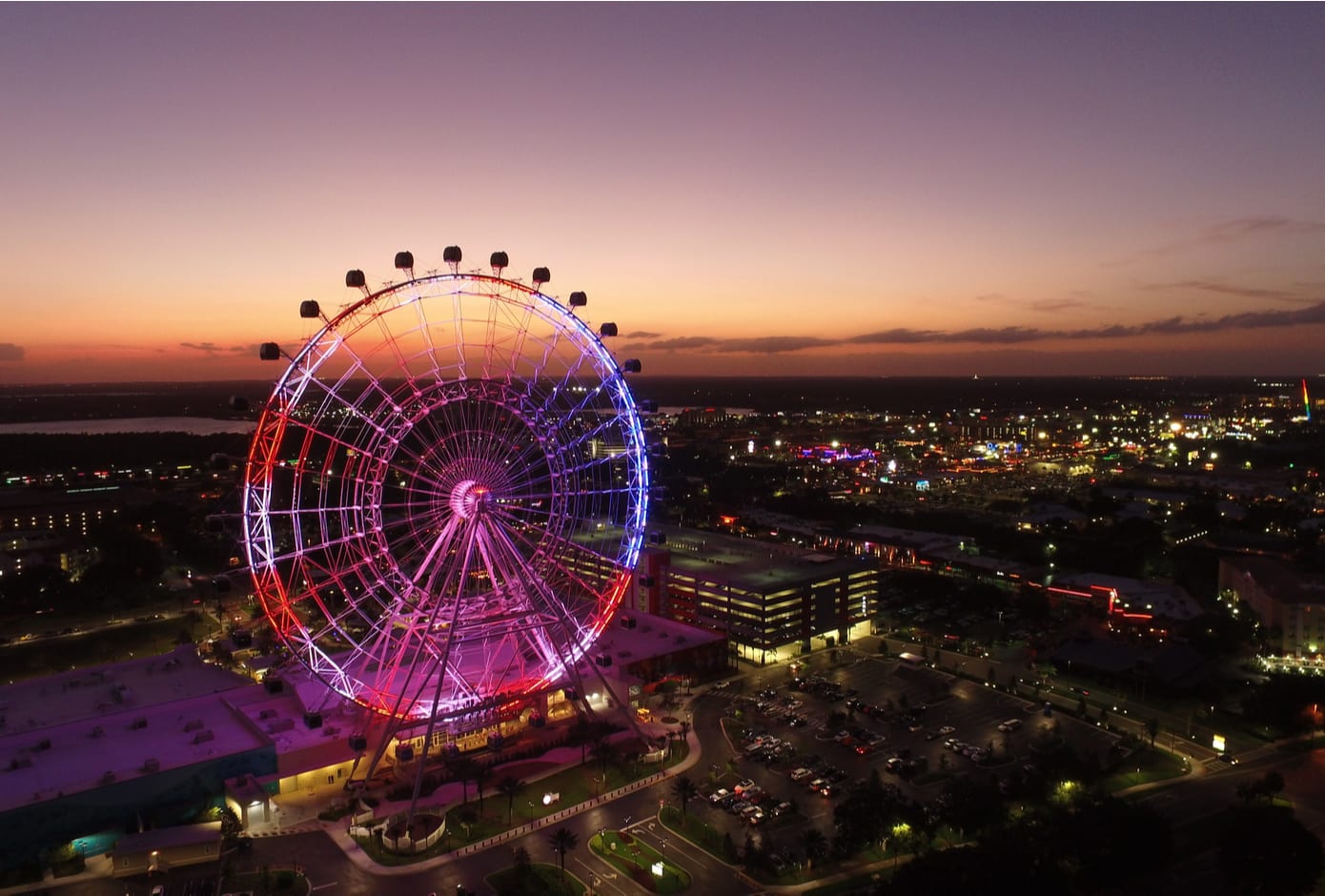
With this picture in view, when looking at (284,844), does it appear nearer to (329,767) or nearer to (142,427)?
(329,767)

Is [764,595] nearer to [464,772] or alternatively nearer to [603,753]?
[603,753]

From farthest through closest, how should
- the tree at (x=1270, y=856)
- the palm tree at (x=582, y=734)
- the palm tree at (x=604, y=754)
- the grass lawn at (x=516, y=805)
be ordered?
the palm tree at (x=582, y=734) < the palm tree at (x=604, y=754) < the grass lawn at (x=516, y=805) < the tree at (x=1270, y=856)

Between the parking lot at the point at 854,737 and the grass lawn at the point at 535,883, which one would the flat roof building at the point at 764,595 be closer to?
the parking lot at the point at 854,737

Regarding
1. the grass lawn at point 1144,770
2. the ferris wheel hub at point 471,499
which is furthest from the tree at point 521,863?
the grass lawn at point 1144,770

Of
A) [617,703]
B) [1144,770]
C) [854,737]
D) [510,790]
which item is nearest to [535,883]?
[510,790]

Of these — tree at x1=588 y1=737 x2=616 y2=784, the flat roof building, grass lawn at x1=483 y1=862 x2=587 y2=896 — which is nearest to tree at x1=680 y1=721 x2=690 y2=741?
tree at x1=588 y1=737 x2=616 y2=784

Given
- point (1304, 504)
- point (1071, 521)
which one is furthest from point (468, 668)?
point (1304, 504)

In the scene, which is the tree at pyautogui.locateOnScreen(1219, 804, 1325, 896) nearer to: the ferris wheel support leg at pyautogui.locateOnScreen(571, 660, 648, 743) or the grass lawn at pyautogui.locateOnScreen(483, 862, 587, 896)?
the grass lawn at pyautogui.locateOnScreen(483, 862, 587, 896)
